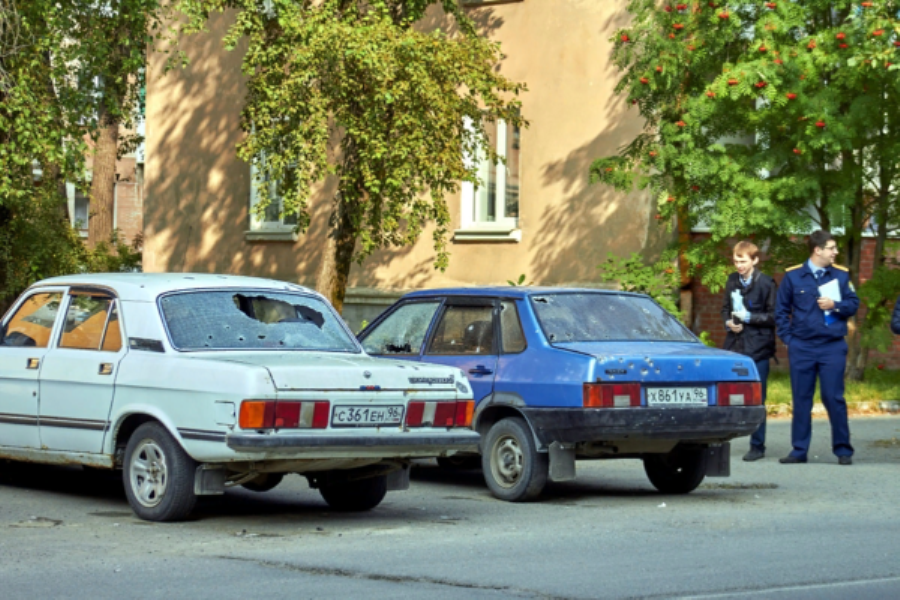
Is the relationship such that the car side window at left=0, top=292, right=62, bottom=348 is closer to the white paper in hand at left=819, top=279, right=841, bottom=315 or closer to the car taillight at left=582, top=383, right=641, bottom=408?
the car taillight at left=582, top=383, right=641, bottom=408

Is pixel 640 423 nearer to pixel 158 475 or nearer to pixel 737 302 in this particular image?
pixel 158 475

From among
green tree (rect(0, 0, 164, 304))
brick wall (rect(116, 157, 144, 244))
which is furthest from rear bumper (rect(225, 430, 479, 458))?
brick wall (rect(116, 157, 144, 244))

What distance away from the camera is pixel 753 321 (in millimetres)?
12891

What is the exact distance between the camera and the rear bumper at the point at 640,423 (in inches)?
382

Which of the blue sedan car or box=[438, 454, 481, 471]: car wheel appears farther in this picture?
box=[438, 454, 481, 471]: car wheel

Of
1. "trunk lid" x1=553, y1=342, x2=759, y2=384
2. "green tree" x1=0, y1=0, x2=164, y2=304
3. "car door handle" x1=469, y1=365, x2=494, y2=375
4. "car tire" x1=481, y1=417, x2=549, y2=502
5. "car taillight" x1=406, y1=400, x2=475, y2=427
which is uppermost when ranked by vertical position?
"green tree" x1=0, y1=0, x2=164, y2=304

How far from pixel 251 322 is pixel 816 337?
5423 mm

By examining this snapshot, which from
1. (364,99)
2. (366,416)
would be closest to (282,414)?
(366,416)

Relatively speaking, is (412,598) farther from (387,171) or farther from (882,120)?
(387,171)

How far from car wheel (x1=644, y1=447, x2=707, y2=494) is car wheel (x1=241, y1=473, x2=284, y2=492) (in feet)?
8.62

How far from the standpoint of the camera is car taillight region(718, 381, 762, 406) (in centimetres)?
1019

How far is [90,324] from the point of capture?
9.78 metres

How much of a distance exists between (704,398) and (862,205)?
1013cm

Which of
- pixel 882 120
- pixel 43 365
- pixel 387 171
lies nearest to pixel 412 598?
pixel 43 365
